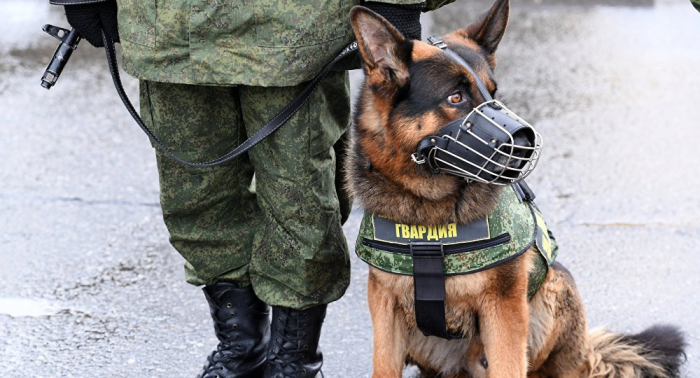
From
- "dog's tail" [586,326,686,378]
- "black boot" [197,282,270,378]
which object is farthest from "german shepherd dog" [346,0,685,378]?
"black boot" [197,282,270,378]

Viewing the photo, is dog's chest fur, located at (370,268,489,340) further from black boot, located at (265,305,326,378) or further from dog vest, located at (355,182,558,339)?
black boot, located at (265,305,326,378)

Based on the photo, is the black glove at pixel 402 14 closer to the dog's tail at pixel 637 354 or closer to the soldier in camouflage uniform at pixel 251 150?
the soldier in camouflage uniform at pixel 251 150

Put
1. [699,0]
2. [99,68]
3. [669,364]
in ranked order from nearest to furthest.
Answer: [699,0], [669,364], [99,68]

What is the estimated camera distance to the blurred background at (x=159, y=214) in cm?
350

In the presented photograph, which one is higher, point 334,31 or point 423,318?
point 334,31

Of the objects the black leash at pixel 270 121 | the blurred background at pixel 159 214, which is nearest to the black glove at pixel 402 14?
the black leash at pixel 270 121

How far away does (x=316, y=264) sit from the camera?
285 centimetres

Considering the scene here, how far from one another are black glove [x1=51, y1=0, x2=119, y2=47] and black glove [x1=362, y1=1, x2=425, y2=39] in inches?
31.1

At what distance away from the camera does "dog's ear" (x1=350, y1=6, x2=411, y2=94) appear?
93.9 inches

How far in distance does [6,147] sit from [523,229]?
150 inches

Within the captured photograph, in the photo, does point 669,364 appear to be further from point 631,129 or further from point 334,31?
point 631,129

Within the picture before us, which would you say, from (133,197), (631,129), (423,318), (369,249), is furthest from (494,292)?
(631,129)

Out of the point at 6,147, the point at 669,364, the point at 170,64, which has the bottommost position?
the point at 6,147

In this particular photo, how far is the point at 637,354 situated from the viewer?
10.0 feet
